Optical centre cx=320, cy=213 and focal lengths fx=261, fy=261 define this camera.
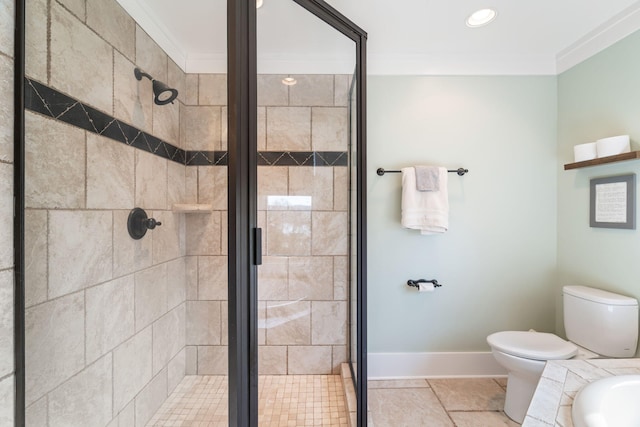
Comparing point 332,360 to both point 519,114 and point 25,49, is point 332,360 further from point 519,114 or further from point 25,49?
point 519,114

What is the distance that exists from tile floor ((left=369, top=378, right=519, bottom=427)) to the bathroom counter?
0.70 meters

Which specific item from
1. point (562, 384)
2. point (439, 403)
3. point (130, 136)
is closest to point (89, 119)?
point (130, 136)

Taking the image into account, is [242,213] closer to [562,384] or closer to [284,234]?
[284,234]

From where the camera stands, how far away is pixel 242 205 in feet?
2.98

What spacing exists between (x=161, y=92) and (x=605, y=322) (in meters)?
2.61

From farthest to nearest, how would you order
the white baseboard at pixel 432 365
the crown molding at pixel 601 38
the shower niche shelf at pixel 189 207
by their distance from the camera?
the white baseboard at pixel 432 365 → the crown molding at pixel 601 38 → the shower niche shelf at pixel 189 207

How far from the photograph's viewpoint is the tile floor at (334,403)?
1.18 m

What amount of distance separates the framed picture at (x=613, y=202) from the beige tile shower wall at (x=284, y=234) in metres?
1.59

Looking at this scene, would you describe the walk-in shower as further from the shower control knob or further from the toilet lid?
Answer: the toilet lid

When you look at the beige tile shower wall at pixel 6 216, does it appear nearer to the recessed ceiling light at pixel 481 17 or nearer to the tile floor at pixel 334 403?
the tile floor at pixel 334 403

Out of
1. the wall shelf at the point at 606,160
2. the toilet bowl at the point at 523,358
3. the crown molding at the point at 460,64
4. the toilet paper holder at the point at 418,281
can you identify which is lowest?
the toilet bowl at the point at 523,358

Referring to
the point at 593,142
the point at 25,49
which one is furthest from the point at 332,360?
the point at 593,142

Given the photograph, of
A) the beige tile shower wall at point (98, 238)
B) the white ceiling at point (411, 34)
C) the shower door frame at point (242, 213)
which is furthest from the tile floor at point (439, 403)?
the white ceiling at point (411, 34)

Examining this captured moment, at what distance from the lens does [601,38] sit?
163 cm
